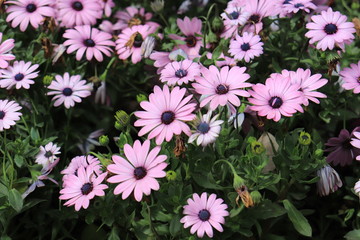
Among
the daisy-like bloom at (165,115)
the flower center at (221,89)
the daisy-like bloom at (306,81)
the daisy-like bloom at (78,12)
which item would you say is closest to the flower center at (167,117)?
the daisy-like bloom at (165,115)

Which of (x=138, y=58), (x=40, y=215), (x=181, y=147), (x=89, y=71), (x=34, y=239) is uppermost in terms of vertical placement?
(x=181, y=147)

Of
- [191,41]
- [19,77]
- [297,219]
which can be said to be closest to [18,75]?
[19,77]

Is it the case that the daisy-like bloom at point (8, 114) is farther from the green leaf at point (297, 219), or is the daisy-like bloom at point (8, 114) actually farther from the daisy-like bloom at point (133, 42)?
the green leaf at point (297, 219)

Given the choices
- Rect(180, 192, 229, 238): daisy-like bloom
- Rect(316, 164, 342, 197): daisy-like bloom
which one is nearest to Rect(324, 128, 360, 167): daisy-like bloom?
Rect(316, 164, 342, 197): daisy-like bloom

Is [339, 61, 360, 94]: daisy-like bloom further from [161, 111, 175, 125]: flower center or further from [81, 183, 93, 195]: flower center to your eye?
[81, 183, 93, 195]: flower center

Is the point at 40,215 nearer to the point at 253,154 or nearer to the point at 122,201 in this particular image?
the point at 122,201

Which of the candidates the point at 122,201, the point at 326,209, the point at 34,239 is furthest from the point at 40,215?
the point at 326,209
